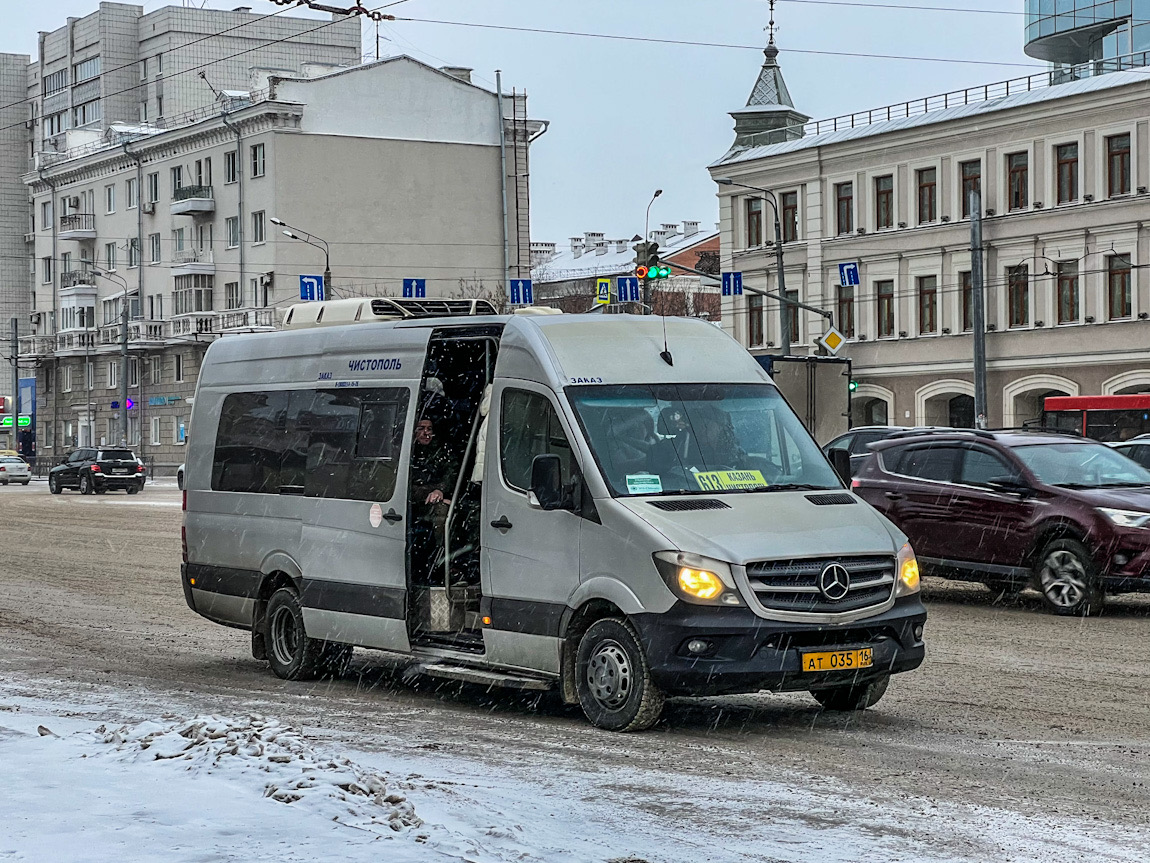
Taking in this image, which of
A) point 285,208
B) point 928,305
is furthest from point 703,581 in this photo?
point 285,208

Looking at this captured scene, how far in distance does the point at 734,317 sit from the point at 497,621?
53.3m

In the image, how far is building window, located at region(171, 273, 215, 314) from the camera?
76.0m

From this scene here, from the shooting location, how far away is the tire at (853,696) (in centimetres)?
965

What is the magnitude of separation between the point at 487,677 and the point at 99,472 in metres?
48.8

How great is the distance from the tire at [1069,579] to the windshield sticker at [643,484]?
7338 millimetres

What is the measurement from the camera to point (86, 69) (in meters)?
95.0

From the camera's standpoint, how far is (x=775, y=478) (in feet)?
32.2

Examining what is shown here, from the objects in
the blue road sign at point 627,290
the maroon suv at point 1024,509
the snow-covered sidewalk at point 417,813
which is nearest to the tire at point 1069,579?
the maroon suv at point 1024,509

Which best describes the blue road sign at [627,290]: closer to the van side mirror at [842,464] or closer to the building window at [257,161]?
the building window at [257,161]

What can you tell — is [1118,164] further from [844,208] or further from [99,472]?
[99,472]

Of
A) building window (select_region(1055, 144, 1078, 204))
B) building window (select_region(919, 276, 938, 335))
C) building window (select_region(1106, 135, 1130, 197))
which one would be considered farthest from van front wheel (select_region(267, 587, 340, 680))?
building window (select_region(919, 276, 938, 335))

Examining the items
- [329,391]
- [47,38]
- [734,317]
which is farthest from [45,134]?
[329,391]

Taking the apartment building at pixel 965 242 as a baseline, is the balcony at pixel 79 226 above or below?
above

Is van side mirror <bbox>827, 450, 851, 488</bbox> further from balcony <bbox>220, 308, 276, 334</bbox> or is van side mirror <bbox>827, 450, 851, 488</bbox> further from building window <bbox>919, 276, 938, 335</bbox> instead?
balcony <bbox>220, 308, 276, 334</bbox>
